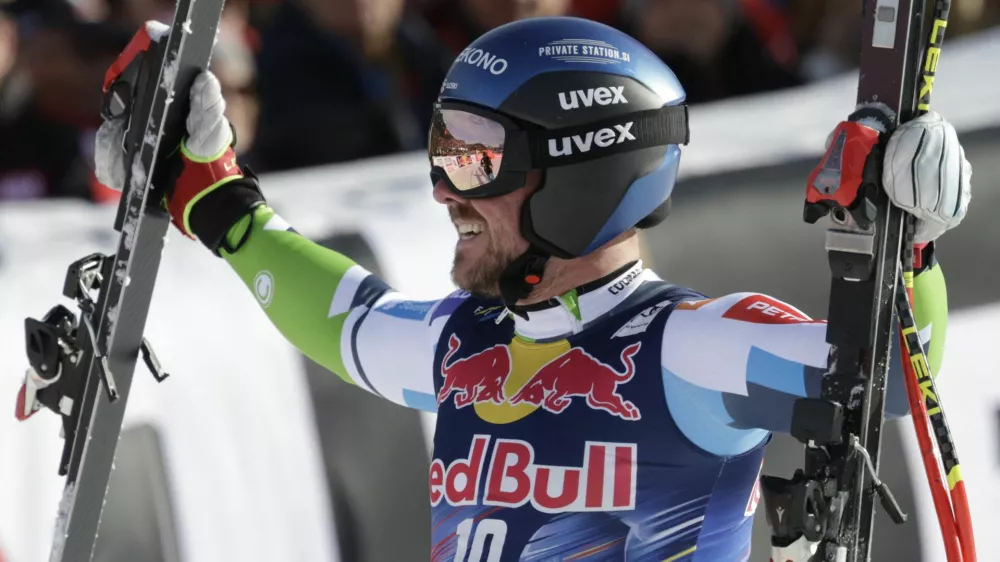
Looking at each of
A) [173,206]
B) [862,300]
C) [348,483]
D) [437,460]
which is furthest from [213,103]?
[862,300]

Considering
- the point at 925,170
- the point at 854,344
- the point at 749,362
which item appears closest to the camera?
the point at 925,170

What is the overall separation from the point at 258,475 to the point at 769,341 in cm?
186

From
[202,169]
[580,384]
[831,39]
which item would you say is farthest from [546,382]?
[831,39]

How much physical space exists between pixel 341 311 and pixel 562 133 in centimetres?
79

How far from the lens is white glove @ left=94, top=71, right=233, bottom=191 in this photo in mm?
3314

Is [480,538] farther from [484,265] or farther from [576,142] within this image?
[576,142]

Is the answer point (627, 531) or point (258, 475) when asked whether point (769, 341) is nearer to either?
point (627, 531)

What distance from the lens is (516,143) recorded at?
2822 millimetres

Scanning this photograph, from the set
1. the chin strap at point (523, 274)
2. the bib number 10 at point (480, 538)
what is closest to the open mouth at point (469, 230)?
the chin strap at point (523, 274)

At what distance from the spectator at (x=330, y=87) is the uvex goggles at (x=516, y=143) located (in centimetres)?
282

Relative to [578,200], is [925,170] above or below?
below

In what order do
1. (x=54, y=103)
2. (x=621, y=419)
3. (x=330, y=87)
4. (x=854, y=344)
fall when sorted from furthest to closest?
(x=330, y=87) → (x=54, y=103) → (x=621, y=419) → (x=854, y=344)

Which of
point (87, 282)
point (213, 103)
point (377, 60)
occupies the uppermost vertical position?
point (377, 60)

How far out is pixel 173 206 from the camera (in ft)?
11.2
